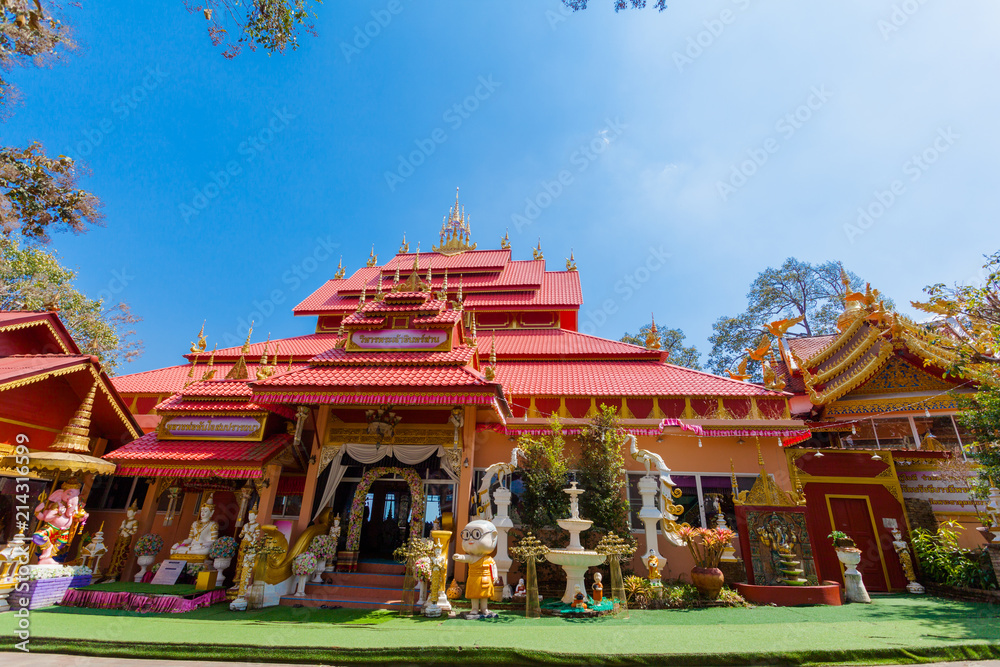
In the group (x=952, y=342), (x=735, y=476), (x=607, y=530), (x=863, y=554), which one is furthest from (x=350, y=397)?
(x=952, y=342)

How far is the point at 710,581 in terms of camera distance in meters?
7.08

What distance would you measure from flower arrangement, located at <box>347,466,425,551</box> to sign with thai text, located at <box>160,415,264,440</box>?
2312mm

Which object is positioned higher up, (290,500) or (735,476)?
(735,476)

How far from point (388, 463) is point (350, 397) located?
199cm

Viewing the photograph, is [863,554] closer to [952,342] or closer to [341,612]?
[952,342]

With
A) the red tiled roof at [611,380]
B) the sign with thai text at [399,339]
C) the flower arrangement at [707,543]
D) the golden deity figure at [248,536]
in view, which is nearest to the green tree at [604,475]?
the flower arrangement at [707,543]

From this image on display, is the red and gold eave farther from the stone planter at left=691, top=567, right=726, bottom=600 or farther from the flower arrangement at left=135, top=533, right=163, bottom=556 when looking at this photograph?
the stone planter at left=691, top=567, right=726, bottom=600

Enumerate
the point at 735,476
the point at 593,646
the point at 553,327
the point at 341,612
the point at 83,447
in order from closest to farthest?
the point at 593,646 < the point at 341,612 < the point at 83,447 < the point at 735,476 < the point at 553,327

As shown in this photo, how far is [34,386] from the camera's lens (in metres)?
7.79

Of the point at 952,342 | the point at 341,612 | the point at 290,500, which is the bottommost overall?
the point at 341,612

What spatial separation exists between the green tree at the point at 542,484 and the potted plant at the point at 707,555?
2128 mm

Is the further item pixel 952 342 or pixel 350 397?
pixel 952 342

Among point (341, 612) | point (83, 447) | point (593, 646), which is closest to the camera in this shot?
point (593, 646)

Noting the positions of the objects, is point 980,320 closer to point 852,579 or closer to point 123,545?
point 852,579
